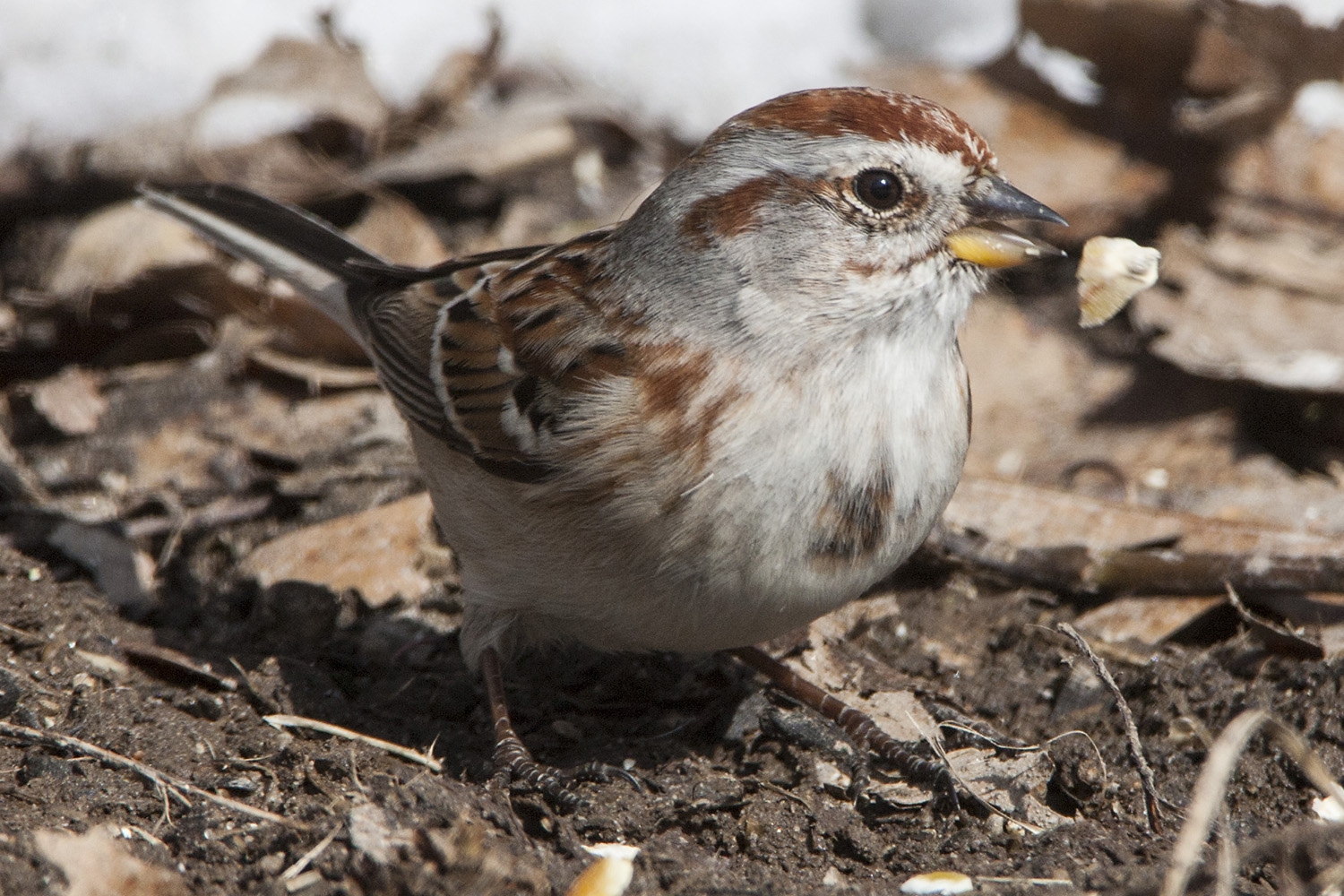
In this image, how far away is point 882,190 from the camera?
3129 millimetres

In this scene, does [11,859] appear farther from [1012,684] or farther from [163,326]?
[163,326]

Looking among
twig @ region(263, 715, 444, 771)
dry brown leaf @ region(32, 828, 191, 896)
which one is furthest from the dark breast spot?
dry brown leaf @ region(32, 828, 191, 896)

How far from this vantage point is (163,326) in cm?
520

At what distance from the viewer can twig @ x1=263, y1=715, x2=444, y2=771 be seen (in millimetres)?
3428

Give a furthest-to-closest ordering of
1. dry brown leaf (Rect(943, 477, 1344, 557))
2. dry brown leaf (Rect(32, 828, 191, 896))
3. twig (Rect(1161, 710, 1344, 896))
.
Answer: dry brown leaf (Rect(943, 477, 1344, 557)), dry brown leaf (Rect(32, 828, 191, 896)), twig (Rect(1161, 710, 1344, 896))

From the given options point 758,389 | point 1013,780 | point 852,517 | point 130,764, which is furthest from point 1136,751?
point 130,764

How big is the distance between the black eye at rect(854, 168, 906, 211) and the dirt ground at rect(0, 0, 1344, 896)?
126 cm

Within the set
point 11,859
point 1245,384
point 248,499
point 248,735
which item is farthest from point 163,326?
point 1245,384

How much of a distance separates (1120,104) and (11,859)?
497 centimetres

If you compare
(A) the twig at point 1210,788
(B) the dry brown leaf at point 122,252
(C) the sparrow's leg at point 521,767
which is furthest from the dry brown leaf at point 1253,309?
(B) the dry brown leaf at point 122,252

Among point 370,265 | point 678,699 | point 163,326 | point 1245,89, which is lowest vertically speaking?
point 678,699

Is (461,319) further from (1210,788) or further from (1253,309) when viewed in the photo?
(1253,309)

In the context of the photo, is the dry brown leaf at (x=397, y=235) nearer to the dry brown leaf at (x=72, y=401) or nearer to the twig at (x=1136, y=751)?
the dry brown leaf at (x=72, y=401)

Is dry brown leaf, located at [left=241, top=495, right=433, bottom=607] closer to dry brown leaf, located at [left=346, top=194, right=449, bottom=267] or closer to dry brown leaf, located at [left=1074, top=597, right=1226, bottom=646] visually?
dry brown leaf, located at [left=346, top=194, right=449, bottom=267]
